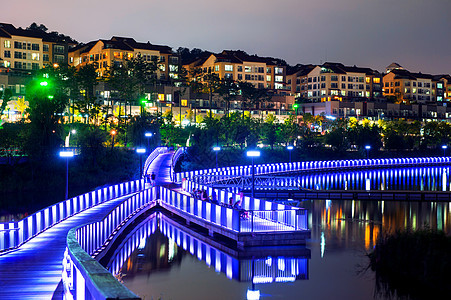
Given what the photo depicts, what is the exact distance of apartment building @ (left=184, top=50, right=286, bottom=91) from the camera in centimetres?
13450

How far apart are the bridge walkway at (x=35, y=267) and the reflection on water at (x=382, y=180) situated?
43191 millimetres

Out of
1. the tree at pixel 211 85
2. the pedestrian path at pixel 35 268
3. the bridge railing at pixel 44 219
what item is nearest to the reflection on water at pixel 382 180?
the bridge railing at pixel 44 219

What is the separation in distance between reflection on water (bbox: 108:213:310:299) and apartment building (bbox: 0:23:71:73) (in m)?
80.3

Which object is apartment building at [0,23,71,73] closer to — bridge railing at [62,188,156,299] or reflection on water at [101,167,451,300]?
Answer: reflection on water at [101,167,451,300]

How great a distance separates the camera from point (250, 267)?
24766mm

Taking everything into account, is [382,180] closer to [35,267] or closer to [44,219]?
[44,219]

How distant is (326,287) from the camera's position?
72.9 feet

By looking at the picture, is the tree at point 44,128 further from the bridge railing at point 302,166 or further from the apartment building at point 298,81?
the apartment building at point 298,81

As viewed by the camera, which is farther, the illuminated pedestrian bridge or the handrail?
the illuminated pedestrian bridge

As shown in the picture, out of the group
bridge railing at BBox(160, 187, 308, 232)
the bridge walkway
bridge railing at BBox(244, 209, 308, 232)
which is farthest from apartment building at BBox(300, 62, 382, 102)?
the bridge walkway

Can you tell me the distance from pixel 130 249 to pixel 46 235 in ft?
20.0

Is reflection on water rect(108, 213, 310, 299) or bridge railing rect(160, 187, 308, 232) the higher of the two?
bridge railing rect(160, 187, 308, 232)

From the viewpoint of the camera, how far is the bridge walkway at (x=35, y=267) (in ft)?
50.4

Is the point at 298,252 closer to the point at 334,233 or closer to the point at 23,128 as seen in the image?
the point at 334,233
